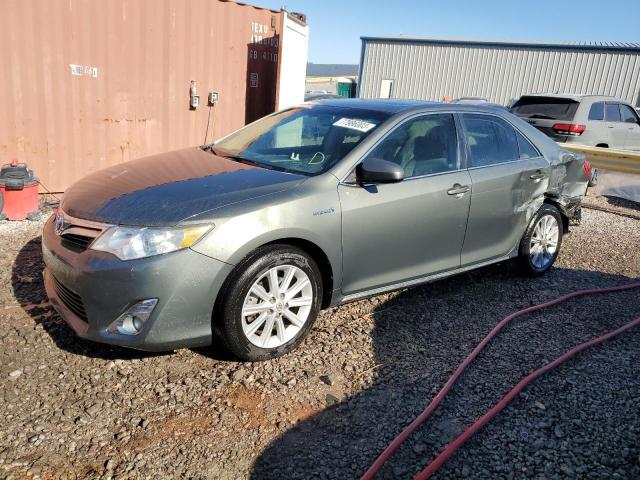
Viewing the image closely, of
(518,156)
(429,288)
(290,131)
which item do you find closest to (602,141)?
(518,156)

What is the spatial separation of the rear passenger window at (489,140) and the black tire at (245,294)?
183 centimetres

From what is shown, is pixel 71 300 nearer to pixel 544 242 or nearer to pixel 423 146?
pixel 423 146

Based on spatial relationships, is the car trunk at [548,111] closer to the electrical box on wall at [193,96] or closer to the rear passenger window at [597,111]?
the rear passenger window at [597,111]

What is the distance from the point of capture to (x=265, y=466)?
8.04 feet

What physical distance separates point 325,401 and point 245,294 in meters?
0.75

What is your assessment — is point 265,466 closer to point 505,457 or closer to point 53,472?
point 53,472

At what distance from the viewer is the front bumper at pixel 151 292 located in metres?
2.79

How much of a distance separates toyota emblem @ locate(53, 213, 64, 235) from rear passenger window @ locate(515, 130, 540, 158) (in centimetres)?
369

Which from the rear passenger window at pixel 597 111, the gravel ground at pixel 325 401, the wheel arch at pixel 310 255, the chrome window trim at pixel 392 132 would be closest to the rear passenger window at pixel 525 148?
the chrome window trim at pixel 392 132

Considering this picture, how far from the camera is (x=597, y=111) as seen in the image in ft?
36.4

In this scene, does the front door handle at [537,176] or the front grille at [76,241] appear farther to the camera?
the front door handle at [537,176]

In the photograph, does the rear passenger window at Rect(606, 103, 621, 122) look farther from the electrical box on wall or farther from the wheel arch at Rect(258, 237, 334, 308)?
the wheel arch at Rect(258, 237, 334, 308)

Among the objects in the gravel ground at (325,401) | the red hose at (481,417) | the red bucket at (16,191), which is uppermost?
the red bucket at (16,191)

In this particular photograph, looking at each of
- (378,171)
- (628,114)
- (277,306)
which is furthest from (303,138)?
(628,114)
